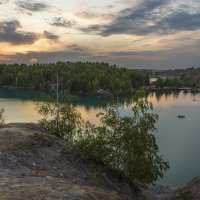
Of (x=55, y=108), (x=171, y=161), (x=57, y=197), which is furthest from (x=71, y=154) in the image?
(x=171, y=161)

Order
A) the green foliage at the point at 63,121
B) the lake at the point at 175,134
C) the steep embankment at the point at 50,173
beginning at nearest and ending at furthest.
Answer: the steep embankment at the point at 50,173
the green foliage at the point at 63,121
the lake at the point at 175,134

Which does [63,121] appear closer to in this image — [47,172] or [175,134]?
[47,172]

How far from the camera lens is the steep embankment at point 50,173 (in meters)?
21.5

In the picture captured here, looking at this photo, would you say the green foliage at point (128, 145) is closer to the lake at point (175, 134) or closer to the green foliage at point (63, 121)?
the lake at point (175, 134)

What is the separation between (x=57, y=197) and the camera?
20609 mm

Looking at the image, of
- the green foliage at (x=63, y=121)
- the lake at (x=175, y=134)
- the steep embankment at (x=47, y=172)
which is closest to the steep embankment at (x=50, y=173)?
the steep embankment at (x=47, y=172)

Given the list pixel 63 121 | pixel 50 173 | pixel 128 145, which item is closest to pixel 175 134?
pixel 63 121

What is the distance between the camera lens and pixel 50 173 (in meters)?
28.2

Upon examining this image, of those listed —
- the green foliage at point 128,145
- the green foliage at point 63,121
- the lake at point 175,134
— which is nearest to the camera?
the green foliage at point 128,145

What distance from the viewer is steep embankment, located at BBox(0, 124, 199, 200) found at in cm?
2145

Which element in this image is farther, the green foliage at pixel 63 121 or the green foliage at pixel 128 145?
the green foliage at pixel 63 121

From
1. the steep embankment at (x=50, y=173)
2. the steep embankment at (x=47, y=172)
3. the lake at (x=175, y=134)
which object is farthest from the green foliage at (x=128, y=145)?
the lake at (x=175, y=134)

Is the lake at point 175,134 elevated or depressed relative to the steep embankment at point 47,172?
depressed

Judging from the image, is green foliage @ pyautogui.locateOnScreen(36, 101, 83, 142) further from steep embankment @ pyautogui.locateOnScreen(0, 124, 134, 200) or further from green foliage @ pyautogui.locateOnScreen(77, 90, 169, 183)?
green foliage @ pyautogui.locateOnScreen(77, 90, 169, 183)
